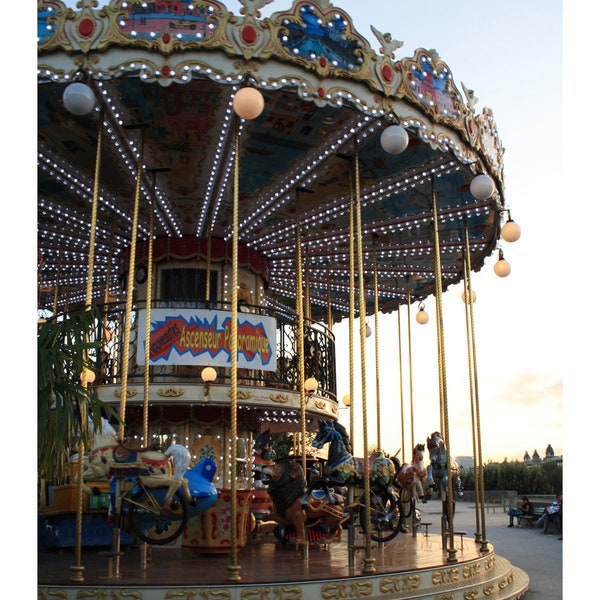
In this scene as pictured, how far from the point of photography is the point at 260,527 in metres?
14.5

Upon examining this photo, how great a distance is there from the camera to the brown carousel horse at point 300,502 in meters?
11.2

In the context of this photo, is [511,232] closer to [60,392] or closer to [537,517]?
[60,392]

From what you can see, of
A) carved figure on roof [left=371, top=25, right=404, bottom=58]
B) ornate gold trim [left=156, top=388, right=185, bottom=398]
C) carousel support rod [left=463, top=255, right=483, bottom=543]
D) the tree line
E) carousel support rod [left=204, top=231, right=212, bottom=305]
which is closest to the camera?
carved figure on roof [left=371, top=25, right=404, bottom=58]

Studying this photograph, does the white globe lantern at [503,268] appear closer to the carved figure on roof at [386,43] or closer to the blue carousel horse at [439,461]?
the blue carousel horse at [439,461]

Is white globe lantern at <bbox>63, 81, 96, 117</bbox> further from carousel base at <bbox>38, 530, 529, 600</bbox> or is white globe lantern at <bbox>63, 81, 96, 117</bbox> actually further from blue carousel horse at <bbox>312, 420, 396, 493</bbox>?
blue carousel horse at <bbox>312, 420, 396, 493</bbox>

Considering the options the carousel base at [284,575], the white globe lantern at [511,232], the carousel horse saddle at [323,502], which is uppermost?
the white globe lantern at [511,232]

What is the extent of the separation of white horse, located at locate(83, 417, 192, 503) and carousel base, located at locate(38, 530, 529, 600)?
0.97 meters

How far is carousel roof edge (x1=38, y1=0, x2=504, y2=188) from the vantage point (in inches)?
369

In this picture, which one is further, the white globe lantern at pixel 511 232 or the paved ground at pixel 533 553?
the white globe lantern at pixel 511 232

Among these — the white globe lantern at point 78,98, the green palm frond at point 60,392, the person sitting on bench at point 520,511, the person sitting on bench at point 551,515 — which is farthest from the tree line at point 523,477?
the green palm frond at point 60,392

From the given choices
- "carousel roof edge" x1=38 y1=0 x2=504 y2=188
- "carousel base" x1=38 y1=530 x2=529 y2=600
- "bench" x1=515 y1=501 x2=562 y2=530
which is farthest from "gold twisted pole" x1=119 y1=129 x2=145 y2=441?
"bench" x1=515 y1=501 x2=562 y2=530

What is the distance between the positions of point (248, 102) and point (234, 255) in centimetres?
194

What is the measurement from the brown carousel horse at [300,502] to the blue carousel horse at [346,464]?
86 cm

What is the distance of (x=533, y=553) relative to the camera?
1655 cm
